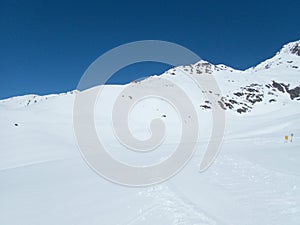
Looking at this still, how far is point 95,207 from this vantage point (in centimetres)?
623

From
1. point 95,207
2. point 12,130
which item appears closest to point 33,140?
A: point 12,130

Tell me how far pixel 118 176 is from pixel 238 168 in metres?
5.27

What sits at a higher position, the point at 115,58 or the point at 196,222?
the point at 115,58

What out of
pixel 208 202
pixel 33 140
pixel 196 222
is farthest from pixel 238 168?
pixel 33 140

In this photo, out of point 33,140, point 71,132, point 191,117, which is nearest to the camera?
point 33,140

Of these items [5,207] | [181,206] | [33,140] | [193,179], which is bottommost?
[181,206]

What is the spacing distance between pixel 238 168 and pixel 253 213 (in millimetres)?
4893

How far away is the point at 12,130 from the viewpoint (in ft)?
65.3

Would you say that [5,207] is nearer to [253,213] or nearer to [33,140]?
[253,213]

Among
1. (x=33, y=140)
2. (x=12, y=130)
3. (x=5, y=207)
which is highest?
(x=12, y=130)

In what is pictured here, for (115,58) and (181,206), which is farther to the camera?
(115,58)

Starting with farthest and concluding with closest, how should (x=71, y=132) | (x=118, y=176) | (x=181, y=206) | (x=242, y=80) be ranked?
(x=242, y=80)
(x=71, y=132)
(x=118, y=176)
(x=181, y=206)

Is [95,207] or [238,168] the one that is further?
[238,168]

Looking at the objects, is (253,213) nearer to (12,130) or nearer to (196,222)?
(196,222)
